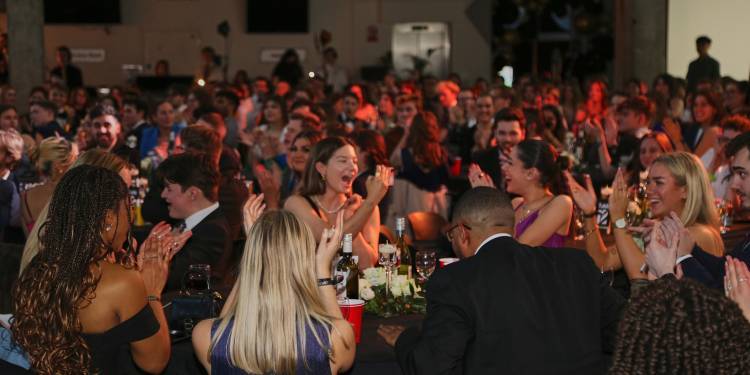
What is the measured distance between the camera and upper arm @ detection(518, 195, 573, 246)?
4.78m

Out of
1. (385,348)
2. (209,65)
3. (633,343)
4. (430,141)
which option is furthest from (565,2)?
(633,343)

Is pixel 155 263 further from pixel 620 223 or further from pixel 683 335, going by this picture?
pixel 683 335

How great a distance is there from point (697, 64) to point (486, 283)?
1150 cm

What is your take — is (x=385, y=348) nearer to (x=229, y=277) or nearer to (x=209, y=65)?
(x=229, y=277)

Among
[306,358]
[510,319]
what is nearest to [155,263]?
[306,358]

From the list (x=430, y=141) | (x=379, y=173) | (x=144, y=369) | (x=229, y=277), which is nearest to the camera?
(x=144, y=369)

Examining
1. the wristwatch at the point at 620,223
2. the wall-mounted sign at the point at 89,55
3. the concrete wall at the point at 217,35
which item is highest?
the concrete wall at the point at 217,35

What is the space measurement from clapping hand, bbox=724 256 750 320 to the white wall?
450 inches

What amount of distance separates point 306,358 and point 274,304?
7.1 inches

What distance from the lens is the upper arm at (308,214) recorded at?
515 centimetres

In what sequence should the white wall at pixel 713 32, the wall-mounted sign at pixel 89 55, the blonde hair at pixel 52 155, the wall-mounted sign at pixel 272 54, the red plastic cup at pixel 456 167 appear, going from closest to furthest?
the blonde hair at pixel 52 155 < the red plastic cup at pixel 456 167 < the white wall at pixel 713 32 < the wall-mounted sign at pixel 89 55 < the wall-mounted sign at pixel 272 54

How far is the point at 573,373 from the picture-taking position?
10.2 feet

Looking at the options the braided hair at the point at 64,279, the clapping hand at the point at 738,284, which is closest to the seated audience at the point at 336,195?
the braided hair at the point at 64,279

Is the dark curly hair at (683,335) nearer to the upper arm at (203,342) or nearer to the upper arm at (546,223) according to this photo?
the upper arm at (203,342)
